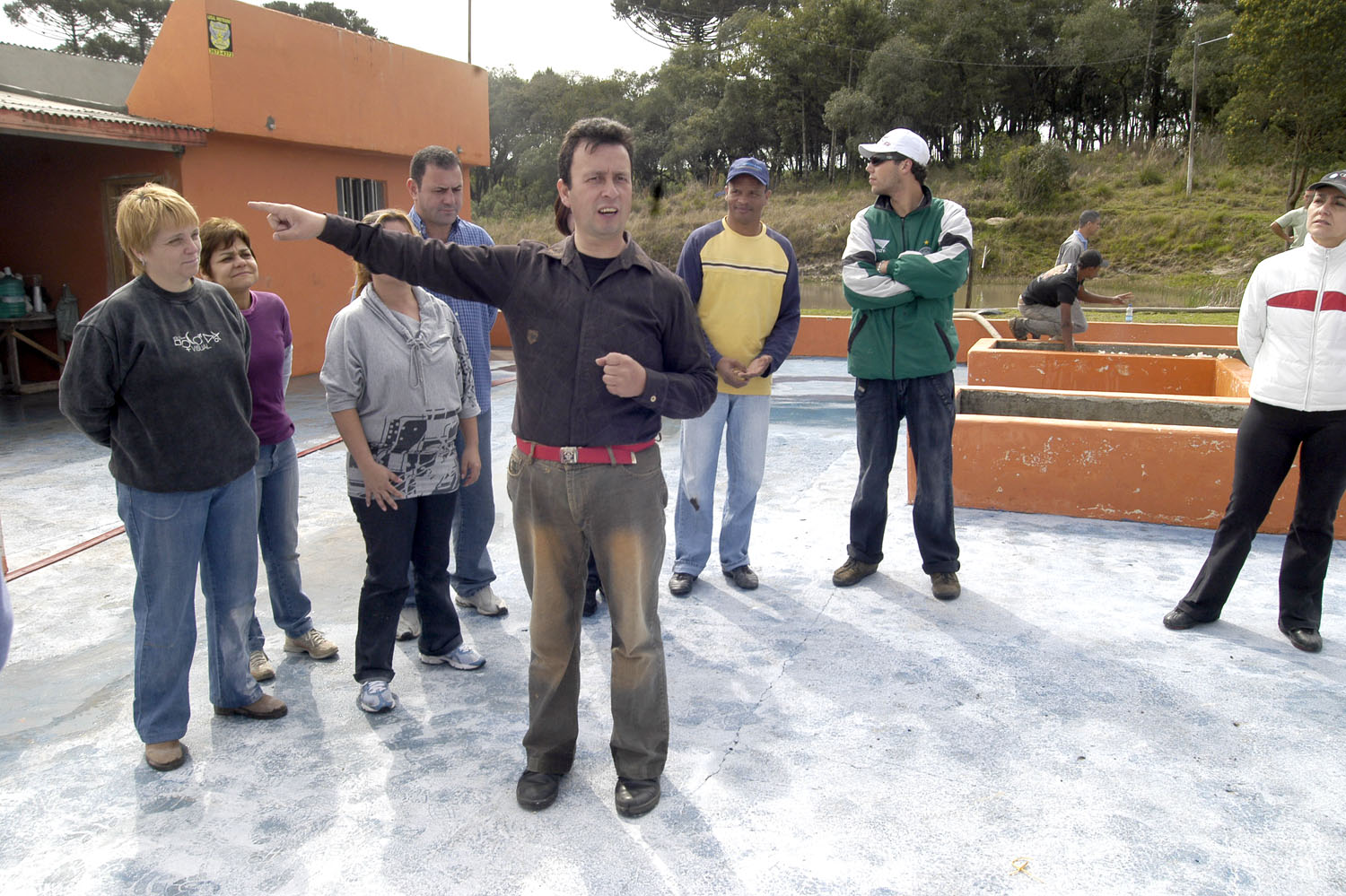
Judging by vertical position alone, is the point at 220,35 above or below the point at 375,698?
above

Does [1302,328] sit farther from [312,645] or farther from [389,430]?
[312,645]

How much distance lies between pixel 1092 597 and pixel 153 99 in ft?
34.7

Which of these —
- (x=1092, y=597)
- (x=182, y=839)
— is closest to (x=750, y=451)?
(x=1092, y=597)

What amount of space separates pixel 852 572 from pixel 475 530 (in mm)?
1733

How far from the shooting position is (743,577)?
425 centimetres

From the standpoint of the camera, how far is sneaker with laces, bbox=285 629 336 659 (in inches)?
138

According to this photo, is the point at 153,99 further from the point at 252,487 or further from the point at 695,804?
the point at 695,804

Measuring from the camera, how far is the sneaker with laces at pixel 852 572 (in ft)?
14.0

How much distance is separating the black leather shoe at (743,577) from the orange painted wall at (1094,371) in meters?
3.93

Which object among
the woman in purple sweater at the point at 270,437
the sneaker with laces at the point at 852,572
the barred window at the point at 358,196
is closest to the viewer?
the woman in purple sweater at the point at 270,437

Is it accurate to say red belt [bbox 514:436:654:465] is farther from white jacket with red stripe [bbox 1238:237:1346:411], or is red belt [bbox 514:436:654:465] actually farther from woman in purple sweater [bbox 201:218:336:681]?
white jacket with red stripe [bbox 1238:237:1346:411]

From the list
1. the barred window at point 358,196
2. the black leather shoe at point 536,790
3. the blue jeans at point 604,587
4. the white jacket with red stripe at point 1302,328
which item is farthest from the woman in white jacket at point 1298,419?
the barred window at point 358,196

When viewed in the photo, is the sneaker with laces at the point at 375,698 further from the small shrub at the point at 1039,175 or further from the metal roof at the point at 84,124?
the small shrub at the point at 1039,175

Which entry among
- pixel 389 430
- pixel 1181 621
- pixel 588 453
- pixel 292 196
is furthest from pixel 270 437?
pixel 292 196
